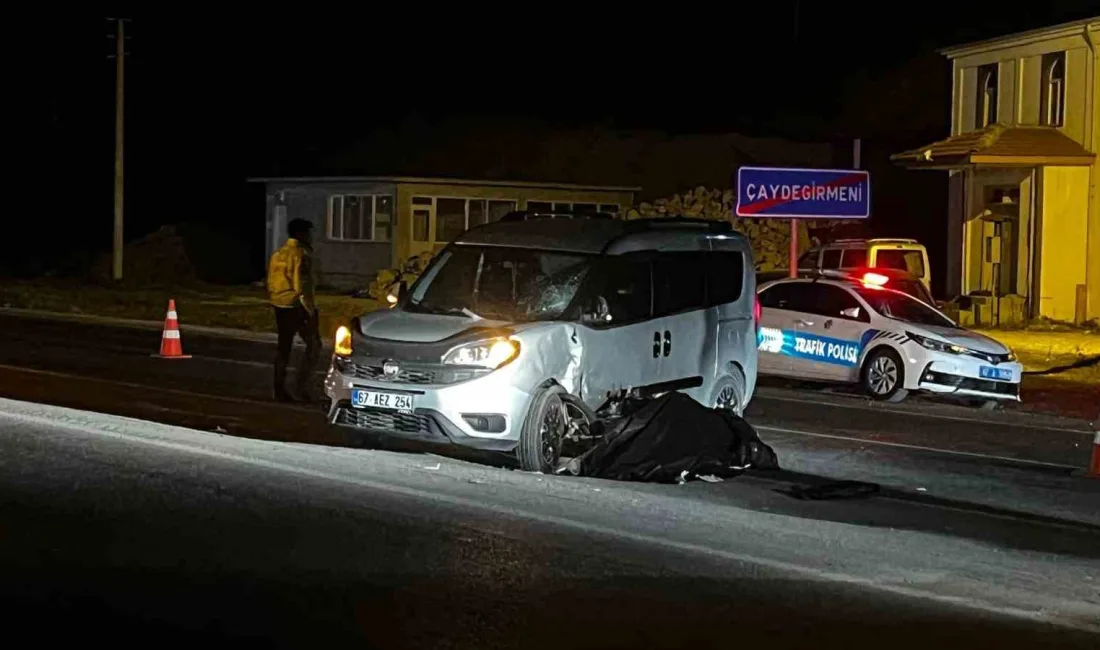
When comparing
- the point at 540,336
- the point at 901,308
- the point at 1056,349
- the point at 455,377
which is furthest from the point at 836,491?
the point at 1056,349

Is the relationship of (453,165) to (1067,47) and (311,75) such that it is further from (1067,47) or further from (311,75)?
(311,75)

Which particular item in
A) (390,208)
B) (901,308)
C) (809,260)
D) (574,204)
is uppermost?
(574,204)

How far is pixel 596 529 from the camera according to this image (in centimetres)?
1002

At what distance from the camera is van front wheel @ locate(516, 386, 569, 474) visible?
12.1 metres

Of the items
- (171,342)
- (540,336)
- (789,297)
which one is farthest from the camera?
(171,342)

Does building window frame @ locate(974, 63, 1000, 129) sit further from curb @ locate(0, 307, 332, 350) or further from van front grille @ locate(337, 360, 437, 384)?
van front grille @ locate(337, 360, 437, 384)

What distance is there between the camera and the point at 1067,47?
33094mm

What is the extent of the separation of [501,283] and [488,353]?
129 centimetres

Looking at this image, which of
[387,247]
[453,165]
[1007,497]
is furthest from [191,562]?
[453,165]

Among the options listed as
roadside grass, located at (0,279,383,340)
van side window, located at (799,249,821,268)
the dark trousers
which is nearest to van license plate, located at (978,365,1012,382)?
the dark trousers

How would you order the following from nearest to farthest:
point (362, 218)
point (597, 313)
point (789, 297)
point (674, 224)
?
1. point (597, 313)
2. point (674, 224)
3. point (789, 297)
4. point (362, 218)

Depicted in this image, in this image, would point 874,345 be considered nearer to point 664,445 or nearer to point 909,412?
point 909,412

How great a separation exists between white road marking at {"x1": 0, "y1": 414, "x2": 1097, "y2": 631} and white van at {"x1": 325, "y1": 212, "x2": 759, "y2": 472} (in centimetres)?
96

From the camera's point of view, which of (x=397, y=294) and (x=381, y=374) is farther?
(x=397, y=294)
